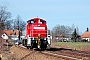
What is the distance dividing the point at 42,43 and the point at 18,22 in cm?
10346

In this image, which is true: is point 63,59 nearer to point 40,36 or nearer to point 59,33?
point 40,36

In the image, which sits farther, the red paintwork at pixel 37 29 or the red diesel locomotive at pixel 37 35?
the red paintwork at pixel 37 29

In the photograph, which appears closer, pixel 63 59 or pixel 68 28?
pixel 63 59

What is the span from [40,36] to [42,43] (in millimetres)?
885

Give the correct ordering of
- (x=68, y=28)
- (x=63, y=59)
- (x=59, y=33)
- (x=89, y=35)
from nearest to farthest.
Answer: (x=63, y=59), (x=89, y=35), (x=59, y=33), (x=68, y=28)

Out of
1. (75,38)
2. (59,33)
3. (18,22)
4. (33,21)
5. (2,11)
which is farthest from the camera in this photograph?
(59,33)

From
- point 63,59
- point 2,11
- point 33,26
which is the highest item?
point 2,11

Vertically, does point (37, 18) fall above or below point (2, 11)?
below

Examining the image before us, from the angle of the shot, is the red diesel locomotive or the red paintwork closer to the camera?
the red diesel locomotive

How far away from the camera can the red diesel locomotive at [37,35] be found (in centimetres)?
2836

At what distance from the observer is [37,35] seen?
2939 centimetres

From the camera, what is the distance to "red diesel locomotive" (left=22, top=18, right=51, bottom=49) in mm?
28359

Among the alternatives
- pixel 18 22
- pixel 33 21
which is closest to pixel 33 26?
pixel 33 21

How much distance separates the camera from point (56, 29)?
164375 mm
